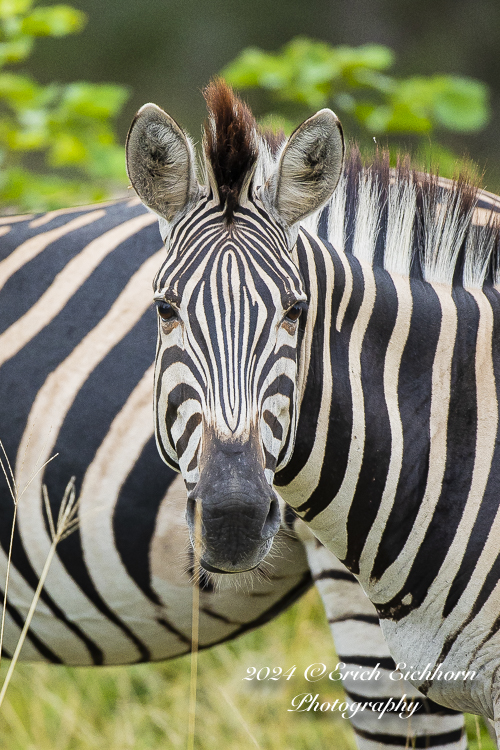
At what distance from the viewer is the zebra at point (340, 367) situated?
2.34 m

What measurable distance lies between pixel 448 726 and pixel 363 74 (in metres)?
4.67

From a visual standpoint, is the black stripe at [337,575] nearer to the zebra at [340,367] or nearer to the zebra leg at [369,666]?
the zebra leg at [369,666]

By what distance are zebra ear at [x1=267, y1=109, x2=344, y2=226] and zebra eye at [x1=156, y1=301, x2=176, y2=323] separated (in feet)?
1.58

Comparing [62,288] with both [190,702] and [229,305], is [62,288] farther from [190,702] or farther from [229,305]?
[190,702]

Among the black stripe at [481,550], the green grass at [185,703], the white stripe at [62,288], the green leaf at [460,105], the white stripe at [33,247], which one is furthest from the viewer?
the green leaf at [460,105]

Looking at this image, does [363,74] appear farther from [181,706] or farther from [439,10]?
→ [439,10]

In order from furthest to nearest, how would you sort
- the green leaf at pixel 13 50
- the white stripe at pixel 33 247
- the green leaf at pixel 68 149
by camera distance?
the green leaf at pixel 68 149 < the green leaf at pixel 13 50 < the white stripe at pixel 33 247

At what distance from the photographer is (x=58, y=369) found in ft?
12.0

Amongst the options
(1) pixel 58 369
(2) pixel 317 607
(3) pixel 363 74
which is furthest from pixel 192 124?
(1) pixel 58 369

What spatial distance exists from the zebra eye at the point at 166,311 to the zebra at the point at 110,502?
1.12 meters

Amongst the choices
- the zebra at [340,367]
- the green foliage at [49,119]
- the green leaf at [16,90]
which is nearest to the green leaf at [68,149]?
the green foliage at [49,119]

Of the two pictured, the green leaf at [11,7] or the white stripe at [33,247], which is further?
the green leaf at [11,7]

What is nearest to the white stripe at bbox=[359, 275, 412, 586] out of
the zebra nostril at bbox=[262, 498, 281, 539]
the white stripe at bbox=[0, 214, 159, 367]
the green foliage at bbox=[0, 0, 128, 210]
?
the zebra nostril at bbox=[262, 498, 281, 539]

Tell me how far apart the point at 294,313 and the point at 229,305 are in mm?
216
